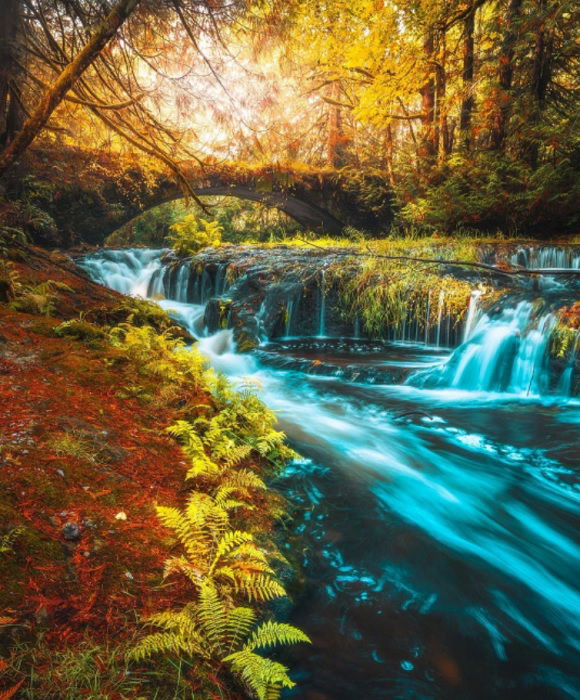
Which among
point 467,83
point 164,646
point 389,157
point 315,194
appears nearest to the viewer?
point 164,646

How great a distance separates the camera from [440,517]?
10.6 ft

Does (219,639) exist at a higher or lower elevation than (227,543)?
lower

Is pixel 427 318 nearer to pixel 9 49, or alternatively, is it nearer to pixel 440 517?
pixel 440 517

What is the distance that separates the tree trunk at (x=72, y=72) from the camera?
13.5 feet

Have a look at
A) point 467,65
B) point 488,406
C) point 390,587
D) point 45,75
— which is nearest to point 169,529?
point 390,587

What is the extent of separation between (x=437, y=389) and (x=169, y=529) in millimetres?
5159

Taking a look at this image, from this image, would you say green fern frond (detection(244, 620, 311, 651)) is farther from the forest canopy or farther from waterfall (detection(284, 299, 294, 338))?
waterfall (detection(284, 299, 294, 338))

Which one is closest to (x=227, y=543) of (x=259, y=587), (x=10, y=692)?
(x=259, y=587)

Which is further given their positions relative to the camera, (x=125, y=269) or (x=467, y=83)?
(x=125, y=269)

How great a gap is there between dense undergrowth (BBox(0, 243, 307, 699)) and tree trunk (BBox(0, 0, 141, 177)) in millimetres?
2499

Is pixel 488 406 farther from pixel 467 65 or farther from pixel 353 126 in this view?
pixel 353 126

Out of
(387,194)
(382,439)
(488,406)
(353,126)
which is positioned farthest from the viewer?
(353,126)

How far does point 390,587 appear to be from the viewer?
2.31 m

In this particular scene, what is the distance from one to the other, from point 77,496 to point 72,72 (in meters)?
4.52
